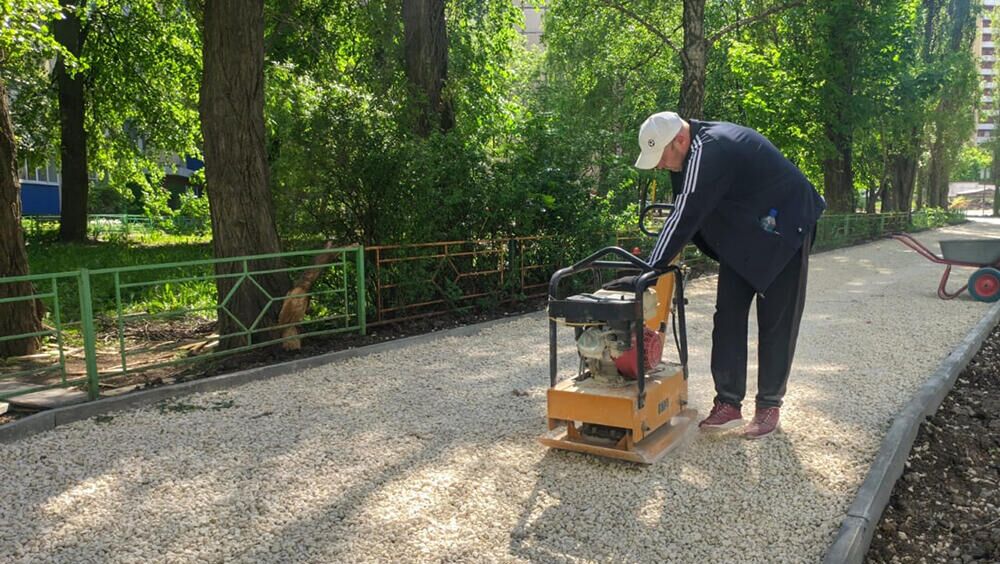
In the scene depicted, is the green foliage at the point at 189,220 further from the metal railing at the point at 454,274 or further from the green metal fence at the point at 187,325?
the metal railing at the point at 454,274

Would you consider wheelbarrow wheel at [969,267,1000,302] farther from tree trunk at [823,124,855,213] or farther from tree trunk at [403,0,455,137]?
tree trunk at [823,124,855,213]

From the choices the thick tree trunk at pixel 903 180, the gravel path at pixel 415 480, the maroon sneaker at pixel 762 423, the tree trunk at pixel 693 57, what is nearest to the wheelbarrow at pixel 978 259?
the gravel path at pixel 415 480

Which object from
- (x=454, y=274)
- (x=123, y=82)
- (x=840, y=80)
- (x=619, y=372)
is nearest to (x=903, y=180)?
(x=840, y=80)

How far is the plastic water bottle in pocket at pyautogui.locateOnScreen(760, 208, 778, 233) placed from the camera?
405 cm

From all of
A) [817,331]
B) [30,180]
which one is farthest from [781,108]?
[30,180]

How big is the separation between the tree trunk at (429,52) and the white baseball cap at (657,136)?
6669mm

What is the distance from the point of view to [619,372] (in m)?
4.07

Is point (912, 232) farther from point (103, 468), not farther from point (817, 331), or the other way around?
point (103, 468)

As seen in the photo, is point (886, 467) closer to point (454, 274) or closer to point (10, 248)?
point (454, 274)

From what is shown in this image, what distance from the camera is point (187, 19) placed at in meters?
17.0

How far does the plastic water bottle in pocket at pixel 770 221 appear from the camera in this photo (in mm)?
4051

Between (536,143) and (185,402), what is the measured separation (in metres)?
6.30

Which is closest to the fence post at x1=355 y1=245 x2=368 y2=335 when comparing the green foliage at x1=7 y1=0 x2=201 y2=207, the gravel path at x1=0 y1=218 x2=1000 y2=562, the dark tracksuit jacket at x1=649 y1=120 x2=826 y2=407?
the gravel path at x1=0 y1=218 x2=1000 y2=562

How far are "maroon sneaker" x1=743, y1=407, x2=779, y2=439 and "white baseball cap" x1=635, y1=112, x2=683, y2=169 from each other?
5.58 ft
